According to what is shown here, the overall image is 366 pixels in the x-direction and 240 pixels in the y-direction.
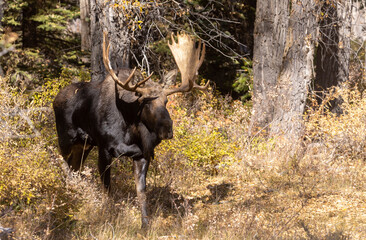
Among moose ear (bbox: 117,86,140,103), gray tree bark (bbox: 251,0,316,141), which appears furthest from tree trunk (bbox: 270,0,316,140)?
moose ear (bbox: 117,86,140,103)

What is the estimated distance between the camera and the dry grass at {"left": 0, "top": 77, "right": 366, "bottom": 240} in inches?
206

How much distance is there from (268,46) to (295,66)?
0.82 m

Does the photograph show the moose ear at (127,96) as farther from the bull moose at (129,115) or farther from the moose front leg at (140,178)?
the moose front leg at (140,178)

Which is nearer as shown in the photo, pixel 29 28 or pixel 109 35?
pixel 109 35

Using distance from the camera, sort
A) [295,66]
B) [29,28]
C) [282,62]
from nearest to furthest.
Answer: [295,66] → [282,62] → [29,28]

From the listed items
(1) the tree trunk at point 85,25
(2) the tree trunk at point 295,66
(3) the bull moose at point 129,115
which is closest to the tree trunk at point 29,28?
(1) the tree trunk at point 85,25

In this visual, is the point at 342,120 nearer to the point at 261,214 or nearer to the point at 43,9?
the point at 261,214

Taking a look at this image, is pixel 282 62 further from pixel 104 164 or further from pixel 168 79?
pixel 104 164

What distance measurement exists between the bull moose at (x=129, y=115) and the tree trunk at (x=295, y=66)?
14.3 feet

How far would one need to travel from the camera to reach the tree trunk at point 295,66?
10367mm

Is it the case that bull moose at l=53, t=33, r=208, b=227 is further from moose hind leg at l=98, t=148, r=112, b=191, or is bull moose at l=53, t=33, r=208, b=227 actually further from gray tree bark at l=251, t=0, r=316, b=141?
gray tree bark at l=251, t=0, r=316, b=141

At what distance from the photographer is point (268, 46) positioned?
1081cm

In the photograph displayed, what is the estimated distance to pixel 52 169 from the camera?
18.0 ft

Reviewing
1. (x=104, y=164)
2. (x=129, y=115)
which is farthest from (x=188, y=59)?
(x=104, y=164)
